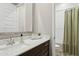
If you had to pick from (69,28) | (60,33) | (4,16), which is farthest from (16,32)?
(69,28)

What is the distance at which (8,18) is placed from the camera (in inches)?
58.6

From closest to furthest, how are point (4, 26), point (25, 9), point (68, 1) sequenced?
1. point (4, 26)
2. point (68, 1)
3. point (25, 9)

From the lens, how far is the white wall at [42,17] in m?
1.66

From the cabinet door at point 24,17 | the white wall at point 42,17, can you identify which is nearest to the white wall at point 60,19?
the white wall at point 42,17

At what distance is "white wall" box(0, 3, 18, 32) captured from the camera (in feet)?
4.60

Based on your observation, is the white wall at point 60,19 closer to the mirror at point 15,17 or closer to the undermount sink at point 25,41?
the undermount sink at point 25,41

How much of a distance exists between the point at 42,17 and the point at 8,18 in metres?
0.55

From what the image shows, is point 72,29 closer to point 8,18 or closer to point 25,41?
point 25,41

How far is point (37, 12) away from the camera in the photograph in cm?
170

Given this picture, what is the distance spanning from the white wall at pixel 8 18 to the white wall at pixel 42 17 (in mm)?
355

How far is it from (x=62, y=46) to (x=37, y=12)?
2.51 ft

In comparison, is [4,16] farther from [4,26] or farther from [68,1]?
[68,1]

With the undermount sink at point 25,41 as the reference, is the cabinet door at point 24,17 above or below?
above

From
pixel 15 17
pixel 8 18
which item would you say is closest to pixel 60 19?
pixel 15 17
